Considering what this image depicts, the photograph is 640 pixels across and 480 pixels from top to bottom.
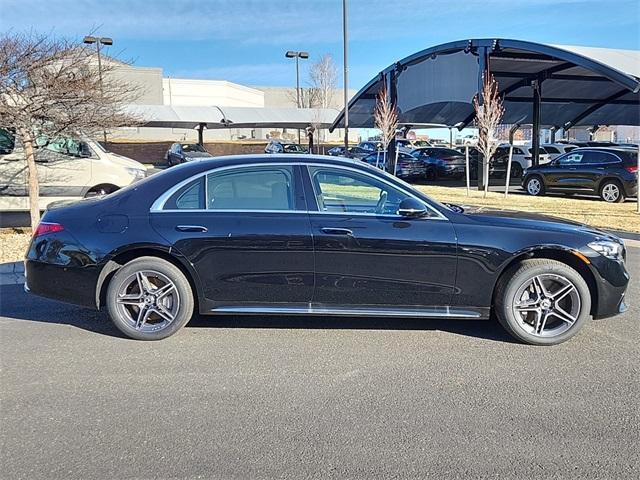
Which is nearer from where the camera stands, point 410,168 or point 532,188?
point 532,188

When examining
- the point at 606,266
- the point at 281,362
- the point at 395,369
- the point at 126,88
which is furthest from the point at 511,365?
the point at 126,88

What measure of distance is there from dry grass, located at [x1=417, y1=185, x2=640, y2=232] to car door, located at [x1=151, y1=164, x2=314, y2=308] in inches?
225

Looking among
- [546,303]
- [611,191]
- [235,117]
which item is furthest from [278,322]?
[235,117]

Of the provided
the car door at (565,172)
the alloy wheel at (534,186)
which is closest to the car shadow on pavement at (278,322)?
the car door at (565,172)

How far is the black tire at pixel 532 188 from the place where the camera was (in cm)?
1742

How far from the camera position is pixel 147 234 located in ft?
14.9

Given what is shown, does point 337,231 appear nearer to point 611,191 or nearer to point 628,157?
point 611,191

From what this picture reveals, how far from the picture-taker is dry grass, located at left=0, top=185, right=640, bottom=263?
8.22 metres

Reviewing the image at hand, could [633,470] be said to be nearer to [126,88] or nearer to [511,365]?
[511,365]

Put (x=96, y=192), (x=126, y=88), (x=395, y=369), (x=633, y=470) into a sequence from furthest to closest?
(x=96, y=192) < (x=126, y=88) < (x=395, y=369) < (x=633, y=470)

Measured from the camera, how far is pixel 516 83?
2606cm

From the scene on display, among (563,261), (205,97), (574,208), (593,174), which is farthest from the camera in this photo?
(205,97)

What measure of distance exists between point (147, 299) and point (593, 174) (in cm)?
1485

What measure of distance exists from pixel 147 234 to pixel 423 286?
7.70 feet
